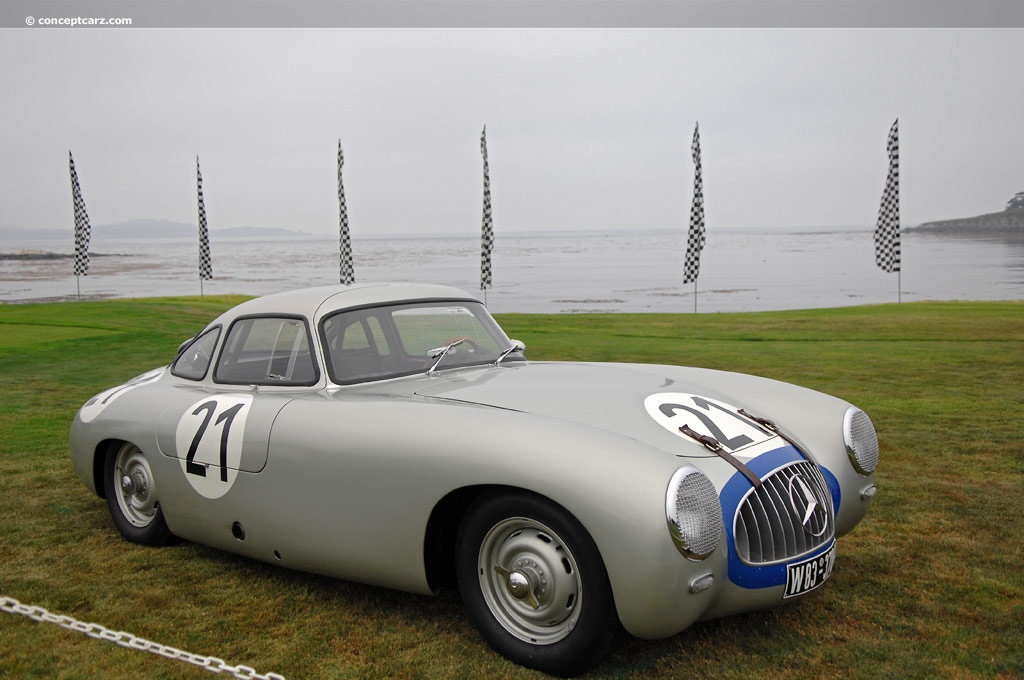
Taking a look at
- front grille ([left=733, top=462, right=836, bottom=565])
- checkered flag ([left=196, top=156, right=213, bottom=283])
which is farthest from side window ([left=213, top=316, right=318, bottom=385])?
checkered flag ([left=196, top=156, right=213, bottom=283])

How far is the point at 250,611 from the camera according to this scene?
3.97 metres

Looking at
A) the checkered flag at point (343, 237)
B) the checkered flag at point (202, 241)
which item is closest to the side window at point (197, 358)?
the checkered flag at point (343, 237)

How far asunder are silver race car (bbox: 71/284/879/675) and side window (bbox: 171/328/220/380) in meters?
0.02

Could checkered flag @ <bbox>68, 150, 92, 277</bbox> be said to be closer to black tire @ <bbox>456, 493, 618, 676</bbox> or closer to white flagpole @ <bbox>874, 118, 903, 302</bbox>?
white flagpole @ <bbox>874, 118, 903, 302</bbox>

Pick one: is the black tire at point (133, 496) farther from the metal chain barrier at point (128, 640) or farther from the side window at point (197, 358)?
the metal chain barrier at point (128, 640)

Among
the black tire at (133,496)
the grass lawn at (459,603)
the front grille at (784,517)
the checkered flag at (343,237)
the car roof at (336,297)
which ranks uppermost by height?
the checkered flag at (343,237)

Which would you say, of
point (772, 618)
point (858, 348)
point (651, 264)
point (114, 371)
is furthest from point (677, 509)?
point (651, 264)

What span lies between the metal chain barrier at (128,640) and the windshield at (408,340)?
1441 mm

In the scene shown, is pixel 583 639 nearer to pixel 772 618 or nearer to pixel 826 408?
pixel 772 618

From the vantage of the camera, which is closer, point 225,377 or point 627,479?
point 627,479

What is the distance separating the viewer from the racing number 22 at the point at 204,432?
431cm

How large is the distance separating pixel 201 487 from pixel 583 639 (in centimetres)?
232

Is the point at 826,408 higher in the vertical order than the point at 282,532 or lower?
higher

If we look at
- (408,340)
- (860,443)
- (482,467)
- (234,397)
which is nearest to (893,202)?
(860,443)
